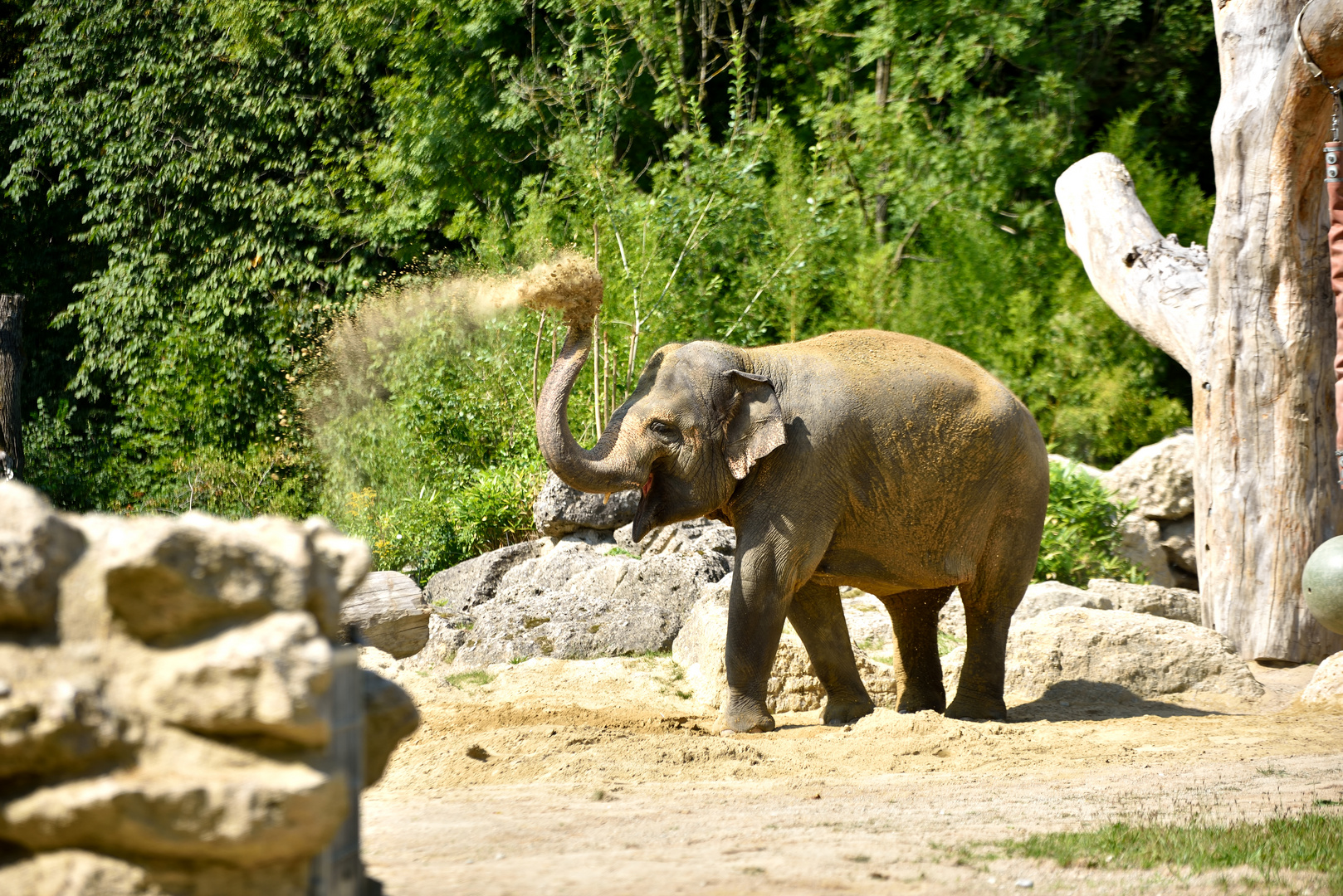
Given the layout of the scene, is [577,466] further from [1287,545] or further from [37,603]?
[1287,545]

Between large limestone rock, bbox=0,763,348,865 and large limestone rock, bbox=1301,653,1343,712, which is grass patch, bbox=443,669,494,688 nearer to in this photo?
large limestone rock, bbox=1301,653,1343,712

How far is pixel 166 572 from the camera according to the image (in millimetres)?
2406

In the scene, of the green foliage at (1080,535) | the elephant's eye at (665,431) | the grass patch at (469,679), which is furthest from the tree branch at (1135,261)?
the grass patch at (469,679)

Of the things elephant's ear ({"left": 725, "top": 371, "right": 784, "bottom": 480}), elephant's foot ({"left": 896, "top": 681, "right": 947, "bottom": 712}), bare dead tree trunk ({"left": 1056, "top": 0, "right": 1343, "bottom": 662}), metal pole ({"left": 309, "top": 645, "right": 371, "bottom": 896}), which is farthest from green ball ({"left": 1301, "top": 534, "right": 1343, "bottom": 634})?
metal pole ({"left": 309, "top": 645, "right": 371, "bottom": 896})

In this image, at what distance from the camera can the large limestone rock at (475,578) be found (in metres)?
10.8

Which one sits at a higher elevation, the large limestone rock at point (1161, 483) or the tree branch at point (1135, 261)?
the tree branch at point (1135, 261)

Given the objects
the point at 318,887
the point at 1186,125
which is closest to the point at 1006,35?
the point at 1186,125

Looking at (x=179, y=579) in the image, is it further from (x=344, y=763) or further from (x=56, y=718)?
(x=344, y=763)

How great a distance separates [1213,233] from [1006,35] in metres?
7.07

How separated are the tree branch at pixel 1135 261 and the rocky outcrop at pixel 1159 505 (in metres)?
2.26

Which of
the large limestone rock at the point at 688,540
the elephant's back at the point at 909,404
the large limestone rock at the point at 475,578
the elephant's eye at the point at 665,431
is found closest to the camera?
the elephant's eye at the point at 665,431

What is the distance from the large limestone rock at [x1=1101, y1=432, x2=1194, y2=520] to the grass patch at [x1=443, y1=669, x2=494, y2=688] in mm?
6651

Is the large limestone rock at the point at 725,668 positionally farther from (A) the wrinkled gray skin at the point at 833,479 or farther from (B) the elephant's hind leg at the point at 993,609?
(B) the elephant's hind leg at the point at 993,609

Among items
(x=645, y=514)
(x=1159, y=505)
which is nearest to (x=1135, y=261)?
Result: (x=1159, y=505)
